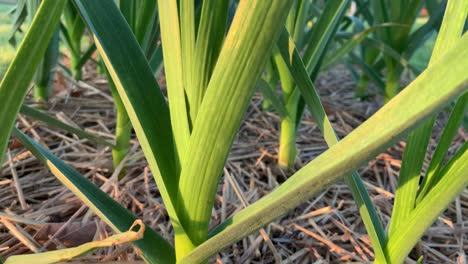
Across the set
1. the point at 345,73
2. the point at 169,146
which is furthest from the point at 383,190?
the point at 345,73

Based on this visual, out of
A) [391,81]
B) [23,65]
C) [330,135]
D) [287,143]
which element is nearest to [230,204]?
[287,143]

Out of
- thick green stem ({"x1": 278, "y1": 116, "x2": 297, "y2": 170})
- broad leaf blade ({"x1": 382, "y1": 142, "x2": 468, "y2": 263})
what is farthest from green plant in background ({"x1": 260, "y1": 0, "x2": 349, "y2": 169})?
broad leaf blade ({"x1": 382, "y1": 142, "x2": 468, "y2": 263})

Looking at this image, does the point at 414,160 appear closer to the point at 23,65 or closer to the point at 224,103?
the point at 224,103

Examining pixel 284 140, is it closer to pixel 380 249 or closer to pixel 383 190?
pixel 383 190

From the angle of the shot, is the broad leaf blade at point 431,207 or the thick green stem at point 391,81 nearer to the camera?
the broad leaf blade at point 431,207

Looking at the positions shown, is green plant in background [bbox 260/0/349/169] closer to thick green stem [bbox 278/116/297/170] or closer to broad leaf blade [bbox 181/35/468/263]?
thick green stem [bbox 278/116/297/170]

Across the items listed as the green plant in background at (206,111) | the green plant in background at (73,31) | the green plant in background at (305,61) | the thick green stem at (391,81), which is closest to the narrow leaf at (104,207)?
the green plant in background at (206,111)

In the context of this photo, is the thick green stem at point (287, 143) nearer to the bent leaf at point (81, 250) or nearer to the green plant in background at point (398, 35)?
the green plant in background at point (398, 35)
